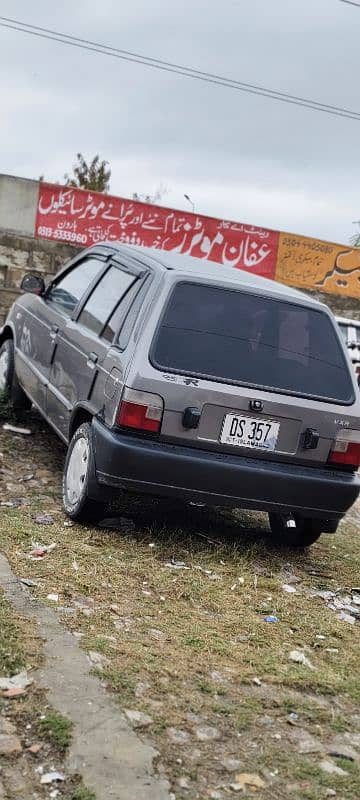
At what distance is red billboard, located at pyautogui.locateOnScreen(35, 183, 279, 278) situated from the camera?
1403 cm

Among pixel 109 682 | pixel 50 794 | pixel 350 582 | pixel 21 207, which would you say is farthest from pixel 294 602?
pixel 21 207

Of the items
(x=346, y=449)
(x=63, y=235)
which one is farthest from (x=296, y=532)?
(x=63, y=235)

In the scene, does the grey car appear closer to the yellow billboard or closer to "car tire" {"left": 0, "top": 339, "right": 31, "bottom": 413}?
"car tire" {"left": 0, "top": 339, "right": 31, "bottom": 413}

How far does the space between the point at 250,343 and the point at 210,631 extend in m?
1.81

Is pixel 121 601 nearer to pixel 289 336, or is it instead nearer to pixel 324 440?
pixel 324 440

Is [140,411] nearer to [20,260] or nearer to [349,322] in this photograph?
[20,260]

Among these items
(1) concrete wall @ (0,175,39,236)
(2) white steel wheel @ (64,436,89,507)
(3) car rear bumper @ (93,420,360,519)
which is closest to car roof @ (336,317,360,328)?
(1) concrete wall @ (0,175,39,236)

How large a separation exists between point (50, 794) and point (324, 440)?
2847 millimetres

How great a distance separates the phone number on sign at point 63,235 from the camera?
45.8ft

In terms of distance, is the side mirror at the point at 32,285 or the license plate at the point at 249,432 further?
the side mirror at the point at 32,285

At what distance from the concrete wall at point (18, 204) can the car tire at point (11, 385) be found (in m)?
6.60

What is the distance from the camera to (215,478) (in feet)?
15.6

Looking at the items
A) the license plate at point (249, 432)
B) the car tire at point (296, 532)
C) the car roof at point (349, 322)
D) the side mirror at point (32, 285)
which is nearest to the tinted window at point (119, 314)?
the license plate at point (249, 432)

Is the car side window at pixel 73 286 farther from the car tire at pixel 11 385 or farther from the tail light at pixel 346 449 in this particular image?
the tail light at pixel 346 449
